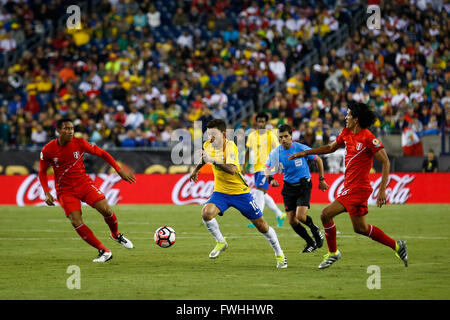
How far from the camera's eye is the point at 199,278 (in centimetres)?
1056

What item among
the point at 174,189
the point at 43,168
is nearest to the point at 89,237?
the point at 43,168

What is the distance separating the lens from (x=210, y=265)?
12023 mm

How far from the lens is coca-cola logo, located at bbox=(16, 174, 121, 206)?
25.3 meters

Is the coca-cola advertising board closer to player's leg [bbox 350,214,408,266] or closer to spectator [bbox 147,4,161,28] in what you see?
spectator [bbox 147,4,161,28]

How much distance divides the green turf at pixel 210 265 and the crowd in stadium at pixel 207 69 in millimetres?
8093

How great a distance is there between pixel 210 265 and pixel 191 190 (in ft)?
44.4

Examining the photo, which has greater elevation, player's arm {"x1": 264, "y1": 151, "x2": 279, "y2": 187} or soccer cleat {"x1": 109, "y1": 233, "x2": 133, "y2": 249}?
player's arm {"x1": 264, "y1": 151, "x2": 279, "y2": 187}

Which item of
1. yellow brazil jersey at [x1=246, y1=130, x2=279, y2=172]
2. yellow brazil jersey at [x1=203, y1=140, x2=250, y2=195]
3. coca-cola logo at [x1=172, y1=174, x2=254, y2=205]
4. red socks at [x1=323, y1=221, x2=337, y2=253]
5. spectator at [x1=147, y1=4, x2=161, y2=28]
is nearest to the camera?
red socks at [x1=323, y1=221, x2=337, y2=253]

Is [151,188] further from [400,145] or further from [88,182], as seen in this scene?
[88,182]

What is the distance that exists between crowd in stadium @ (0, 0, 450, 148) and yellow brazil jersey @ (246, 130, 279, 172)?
7187 mm

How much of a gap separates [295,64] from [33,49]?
11456 millimetres

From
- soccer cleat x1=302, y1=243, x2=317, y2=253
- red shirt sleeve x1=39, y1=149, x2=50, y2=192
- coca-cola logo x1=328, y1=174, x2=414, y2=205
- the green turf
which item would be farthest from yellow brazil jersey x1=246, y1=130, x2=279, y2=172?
coca-cola logo x1=328, y1=174, x2=414, y2=205

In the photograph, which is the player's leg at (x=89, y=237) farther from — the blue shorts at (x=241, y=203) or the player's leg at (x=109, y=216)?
the blue shorts at (x=241, y=203)
